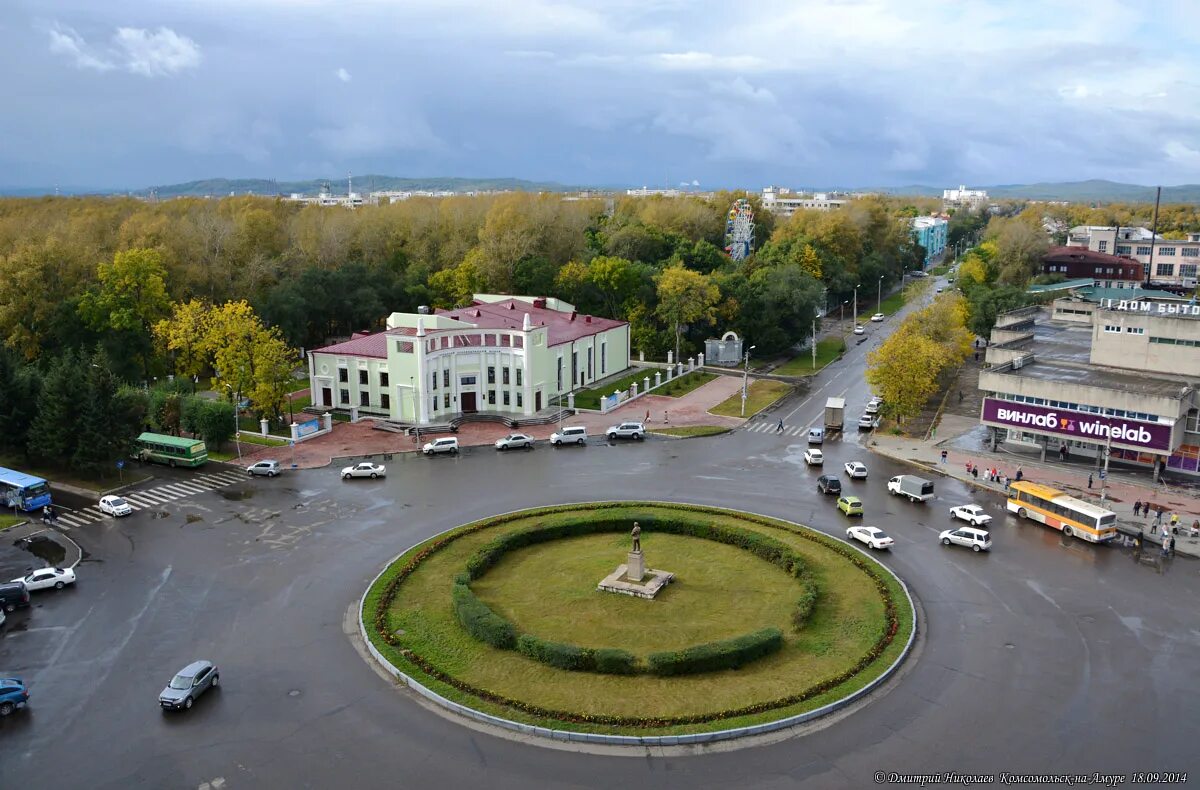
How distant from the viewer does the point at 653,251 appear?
122438mm

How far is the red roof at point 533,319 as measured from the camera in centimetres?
7425

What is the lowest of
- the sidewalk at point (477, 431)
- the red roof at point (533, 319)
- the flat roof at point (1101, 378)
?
the sidewalk at point (477, 431)

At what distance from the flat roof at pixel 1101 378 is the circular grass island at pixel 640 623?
2447 cm

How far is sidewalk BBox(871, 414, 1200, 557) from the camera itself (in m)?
45.2

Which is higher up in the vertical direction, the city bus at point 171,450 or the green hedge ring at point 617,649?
the city bus at point 171,450

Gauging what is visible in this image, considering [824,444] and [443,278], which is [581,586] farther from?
[443,278]

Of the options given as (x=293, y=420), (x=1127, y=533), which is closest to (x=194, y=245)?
(x=293, y=420)

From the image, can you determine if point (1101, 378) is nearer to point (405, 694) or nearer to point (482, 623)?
point (482, 623)

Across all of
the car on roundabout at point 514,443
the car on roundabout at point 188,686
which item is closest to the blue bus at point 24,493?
the car on roundabout at point 188,686

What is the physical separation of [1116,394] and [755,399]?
1190 inches

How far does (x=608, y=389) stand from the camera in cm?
7988

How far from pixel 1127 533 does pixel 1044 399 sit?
13.4 m

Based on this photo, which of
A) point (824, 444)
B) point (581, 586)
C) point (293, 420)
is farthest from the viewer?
point (293, 420)

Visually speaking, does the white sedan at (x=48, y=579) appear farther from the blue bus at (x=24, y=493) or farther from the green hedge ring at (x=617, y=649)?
the green hedge ring at (x=617, y=649)
